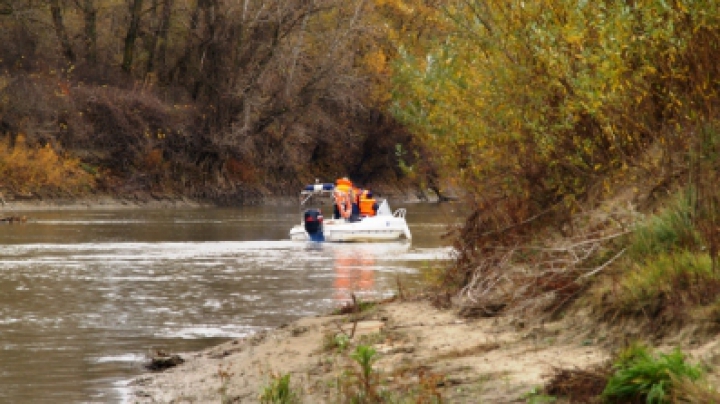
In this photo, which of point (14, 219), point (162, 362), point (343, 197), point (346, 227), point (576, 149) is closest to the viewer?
point (162, 362)

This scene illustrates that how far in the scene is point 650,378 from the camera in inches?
319

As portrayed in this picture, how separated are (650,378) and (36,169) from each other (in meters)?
50.4

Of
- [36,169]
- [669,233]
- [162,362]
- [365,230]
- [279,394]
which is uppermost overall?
[36,169]

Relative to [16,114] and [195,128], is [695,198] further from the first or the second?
[195,128]

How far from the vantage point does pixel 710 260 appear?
32.3ft

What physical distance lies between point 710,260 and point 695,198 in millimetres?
1184

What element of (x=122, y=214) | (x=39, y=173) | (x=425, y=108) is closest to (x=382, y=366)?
(x=425, y=108)

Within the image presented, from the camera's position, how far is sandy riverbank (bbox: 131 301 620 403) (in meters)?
9.91

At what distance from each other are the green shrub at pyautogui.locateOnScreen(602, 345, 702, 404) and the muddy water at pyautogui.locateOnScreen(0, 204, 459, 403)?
5.52 m

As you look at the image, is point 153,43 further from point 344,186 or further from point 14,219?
point 344,186

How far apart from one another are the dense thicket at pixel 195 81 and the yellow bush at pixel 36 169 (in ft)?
5.60

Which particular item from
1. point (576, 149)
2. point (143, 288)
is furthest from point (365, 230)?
point (576, 149)

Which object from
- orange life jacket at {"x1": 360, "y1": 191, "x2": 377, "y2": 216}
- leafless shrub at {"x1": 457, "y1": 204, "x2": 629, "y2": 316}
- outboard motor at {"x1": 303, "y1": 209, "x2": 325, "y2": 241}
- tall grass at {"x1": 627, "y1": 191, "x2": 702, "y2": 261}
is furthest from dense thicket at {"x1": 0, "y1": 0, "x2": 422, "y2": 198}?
tall grass at {"x1": 627, "y1": 191, "x2": 702, "y2": 261}

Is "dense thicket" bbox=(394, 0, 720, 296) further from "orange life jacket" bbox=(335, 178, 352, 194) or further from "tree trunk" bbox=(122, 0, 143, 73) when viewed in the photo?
"tree trunk" bbox=(122, 0, 143, 73)
